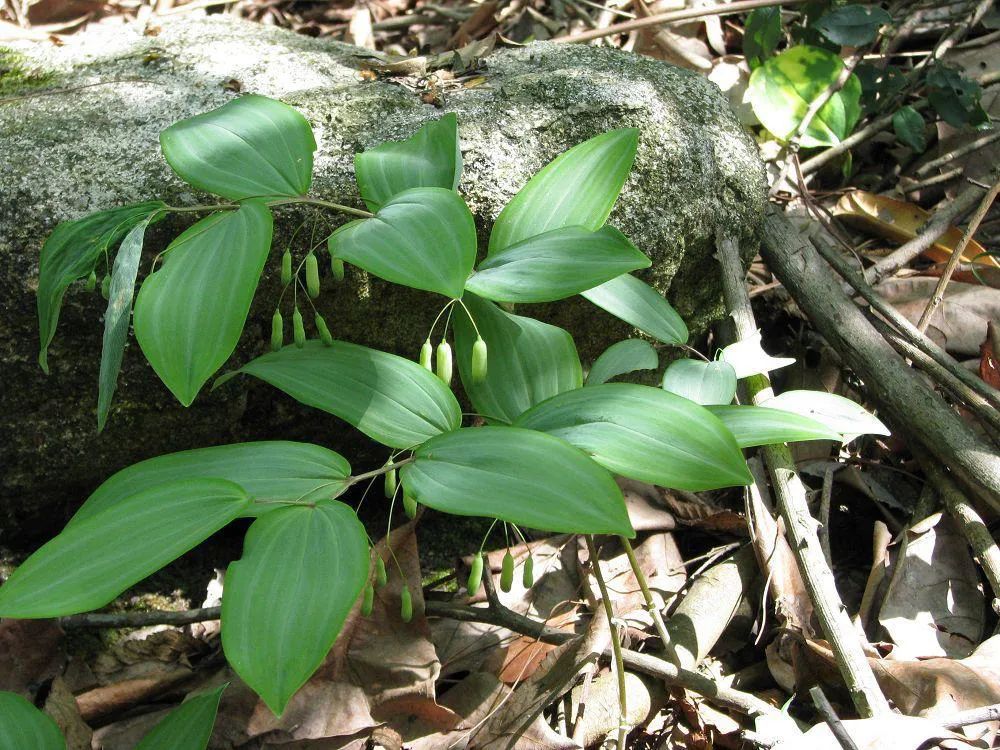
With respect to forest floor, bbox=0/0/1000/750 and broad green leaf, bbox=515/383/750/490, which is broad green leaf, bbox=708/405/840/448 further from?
forest floor, bbox=0/0/1000/750

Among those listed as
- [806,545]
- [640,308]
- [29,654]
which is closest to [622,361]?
[640,308]

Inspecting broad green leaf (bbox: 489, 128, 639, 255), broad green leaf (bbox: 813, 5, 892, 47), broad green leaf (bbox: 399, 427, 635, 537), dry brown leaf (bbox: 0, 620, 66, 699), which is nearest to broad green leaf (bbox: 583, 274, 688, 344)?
broad green leaf (bbox: 489, 128, 639, 255)

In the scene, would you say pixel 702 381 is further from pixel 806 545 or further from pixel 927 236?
pixel 927 236

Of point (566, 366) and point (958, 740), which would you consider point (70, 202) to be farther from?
point (958, 740)

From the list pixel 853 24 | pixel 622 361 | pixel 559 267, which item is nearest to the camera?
pixel 559 267

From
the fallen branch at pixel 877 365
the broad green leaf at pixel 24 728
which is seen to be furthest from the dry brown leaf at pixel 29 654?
the fallen branch at pixel 877 365

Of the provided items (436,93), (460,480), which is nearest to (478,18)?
(436,93)
